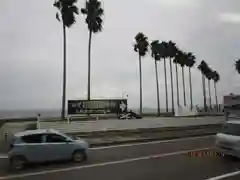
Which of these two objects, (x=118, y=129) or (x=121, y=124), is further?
(x=121, y=124)

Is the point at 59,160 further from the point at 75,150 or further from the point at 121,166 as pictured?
the point at 121,166

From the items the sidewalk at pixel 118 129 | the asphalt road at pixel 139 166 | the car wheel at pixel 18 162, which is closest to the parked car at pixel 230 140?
the asphalt road at pixel 139 166

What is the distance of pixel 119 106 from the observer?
3722cm

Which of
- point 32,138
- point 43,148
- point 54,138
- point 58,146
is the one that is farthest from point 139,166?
point 32,138

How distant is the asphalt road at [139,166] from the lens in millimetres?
12328

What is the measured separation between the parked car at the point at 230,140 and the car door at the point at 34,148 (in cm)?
764

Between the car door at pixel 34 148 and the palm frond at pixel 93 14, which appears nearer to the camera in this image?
the car door at pixel 34 148

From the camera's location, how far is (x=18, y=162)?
47.1 ft

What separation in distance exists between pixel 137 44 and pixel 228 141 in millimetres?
54808

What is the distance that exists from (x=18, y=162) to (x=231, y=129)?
927cm

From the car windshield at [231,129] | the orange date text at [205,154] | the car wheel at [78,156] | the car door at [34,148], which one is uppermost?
the car windshield at [231,129]

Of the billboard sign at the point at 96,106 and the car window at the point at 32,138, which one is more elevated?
the billboard sign at the point at 96,106

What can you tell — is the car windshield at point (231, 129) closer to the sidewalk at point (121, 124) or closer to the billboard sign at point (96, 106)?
the sidewalk at point (121, 124)

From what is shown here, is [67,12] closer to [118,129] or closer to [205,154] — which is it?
[118,129]
